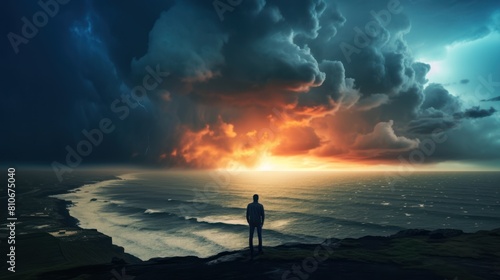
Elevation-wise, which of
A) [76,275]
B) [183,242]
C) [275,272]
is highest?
[275,272]

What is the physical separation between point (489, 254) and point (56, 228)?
61268 mm

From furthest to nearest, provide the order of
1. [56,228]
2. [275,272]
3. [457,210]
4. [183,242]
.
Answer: [457,210]
[56,228]
[183,242]
[275,272]

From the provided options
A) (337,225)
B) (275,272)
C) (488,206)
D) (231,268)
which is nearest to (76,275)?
(231,268)

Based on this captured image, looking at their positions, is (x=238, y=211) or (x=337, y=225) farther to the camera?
(x=238, y=211)

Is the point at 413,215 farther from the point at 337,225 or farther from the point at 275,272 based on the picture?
the point at 275,272

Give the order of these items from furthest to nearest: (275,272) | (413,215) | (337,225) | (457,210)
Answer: (457,210), (413,215), (337,225), (275,272)

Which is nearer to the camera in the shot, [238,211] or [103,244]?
[103,244]

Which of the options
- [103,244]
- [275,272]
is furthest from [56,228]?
[275,272]

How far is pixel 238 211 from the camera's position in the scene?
8412 cm

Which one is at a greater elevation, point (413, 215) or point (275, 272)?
point (275, 272)

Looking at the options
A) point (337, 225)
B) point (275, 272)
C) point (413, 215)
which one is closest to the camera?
point (275, 272)

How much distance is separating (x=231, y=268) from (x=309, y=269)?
3907 millimetres

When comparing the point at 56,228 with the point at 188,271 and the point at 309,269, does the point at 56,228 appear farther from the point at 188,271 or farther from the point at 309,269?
the point at 309,269

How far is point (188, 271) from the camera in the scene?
16.0m
